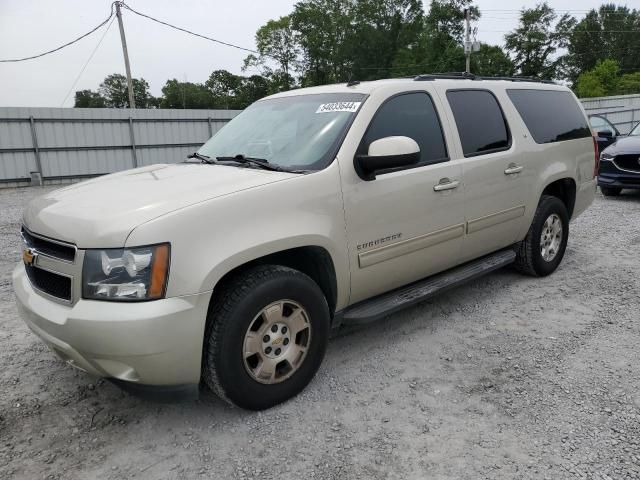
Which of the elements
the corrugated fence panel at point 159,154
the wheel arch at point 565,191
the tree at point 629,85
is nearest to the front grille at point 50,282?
the wheel arch at point 565,191

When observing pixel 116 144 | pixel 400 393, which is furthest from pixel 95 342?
pixel 116 144

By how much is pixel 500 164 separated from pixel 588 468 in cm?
247

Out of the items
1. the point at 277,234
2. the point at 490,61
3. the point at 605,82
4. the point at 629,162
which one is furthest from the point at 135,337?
the point at 605,82

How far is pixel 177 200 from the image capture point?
8.33 feet

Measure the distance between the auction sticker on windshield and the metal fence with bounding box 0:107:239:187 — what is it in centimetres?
1394

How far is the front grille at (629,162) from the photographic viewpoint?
888 centimetres

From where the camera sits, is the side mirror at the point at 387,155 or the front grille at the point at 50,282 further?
the side mirror at the point at 387,155

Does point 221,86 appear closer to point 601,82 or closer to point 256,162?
point 601,82

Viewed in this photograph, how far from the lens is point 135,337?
2.28 m

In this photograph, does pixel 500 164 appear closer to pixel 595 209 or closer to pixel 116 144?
pixel 595 209

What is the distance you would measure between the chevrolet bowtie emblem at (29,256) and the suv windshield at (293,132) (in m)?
1.39

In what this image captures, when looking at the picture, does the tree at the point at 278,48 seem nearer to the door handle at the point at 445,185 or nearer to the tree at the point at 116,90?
the tree at the point at 116,90

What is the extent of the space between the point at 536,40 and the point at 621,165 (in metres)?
59.6

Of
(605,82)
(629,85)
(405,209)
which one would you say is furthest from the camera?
(605,82)
